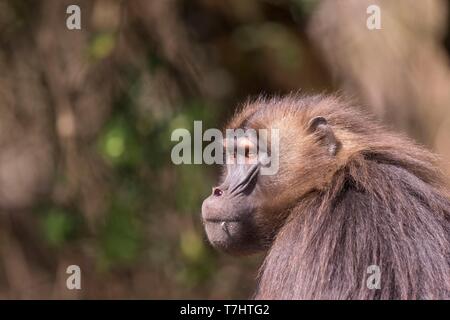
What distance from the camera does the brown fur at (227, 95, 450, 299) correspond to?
185 inches

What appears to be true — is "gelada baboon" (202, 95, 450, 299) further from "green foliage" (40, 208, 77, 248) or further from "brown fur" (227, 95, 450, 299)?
"green foliage" (40, 208, 77, 248)

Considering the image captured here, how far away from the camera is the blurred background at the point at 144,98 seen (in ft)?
29.1

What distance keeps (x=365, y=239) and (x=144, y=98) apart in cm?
458

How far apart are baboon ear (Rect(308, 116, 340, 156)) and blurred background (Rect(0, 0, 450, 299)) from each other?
2896 millimetres

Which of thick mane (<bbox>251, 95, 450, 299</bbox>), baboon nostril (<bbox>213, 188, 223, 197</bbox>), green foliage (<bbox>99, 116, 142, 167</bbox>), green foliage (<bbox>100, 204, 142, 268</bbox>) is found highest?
green foliage (<bbox>99, 116, 142, 167</bbox>)

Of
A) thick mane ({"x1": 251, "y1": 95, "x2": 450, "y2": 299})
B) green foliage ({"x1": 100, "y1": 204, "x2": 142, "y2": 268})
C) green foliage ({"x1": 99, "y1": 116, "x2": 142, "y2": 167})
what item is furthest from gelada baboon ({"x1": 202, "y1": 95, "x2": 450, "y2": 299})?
green foliage ({"x1": 100, "y1": 204, "x2": 142, "y2": 268})

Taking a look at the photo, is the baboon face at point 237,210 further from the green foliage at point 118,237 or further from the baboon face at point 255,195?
the green foliage at point 118,237

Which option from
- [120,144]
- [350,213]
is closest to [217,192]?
[350,213]

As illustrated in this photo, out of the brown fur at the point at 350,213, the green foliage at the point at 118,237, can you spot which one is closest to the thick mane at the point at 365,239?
the brown fur at the point at 350,213

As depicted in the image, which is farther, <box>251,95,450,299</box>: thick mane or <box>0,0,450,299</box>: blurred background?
<box>0,0,450,299</box>: blurred background

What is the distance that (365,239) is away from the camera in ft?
15.6

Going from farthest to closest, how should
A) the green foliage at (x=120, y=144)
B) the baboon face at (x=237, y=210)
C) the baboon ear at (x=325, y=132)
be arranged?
the green foliage at (x=120, y=144)
the baboon ear at (x=325, y=132)
the baboon face at (x=237, y=210)

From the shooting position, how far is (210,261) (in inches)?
368

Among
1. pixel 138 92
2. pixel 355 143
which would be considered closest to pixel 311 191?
pixel 355 143
